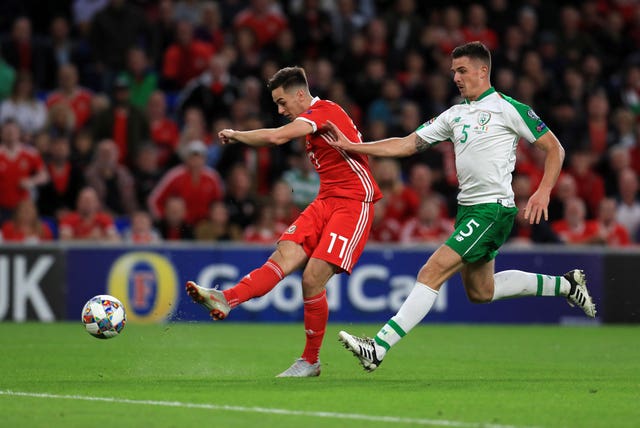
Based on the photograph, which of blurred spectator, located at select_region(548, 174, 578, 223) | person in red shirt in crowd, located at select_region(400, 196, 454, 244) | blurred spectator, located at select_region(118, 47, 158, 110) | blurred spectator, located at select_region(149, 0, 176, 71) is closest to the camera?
person in red shirt in crowd, located at select_region(400, 196, 454, 244)

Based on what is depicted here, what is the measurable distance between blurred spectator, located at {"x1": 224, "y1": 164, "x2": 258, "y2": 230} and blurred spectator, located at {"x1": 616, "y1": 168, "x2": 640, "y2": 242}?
5.29 metres

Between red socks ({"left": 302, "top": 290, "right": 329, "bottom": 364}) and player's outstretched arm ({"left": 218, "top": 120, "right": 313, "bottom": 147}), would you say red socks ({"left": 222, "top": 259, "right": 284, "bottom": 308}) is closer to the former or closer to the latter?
red socks ({"left": 302, "top": 290, "right": 329, "bottom": 364})

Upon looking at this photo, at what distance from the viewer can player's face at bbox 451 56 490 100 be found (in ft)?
31.0

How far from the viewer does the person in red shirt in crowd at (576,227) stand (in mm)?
17484

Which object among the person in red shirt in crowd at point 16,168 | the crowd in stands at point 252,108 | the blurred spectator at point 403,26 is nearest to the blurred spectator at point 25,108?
the crowd in stands at point 252,108

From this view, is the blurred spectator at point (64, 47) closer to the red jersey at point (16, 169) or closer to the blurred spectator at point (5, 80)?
the blurred spectator at point (5, 80)

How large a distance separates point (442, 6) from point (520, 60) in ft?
5.88

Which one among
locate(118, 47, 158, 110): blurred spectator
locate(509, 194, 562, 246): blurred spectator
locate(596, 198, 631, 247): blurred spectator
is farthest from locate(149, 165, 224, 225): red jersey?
locate(596, 198, 631, 247): blurred spectator

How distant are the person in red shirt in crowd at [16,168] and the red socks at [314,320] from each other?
8224 millimetres

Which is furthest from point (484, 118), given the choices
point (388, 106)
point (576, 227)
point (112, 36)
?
point (112, 36)

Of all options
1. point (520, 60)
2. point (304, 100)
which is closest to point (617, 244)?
point (520, 60)

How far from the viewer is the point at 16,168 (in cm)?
1680

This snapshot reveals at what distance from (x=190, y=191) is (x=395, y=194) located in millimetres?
2822

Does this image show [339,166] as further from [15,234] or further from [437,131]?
[15,234]
